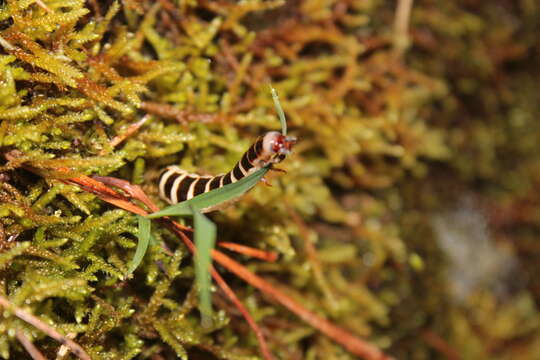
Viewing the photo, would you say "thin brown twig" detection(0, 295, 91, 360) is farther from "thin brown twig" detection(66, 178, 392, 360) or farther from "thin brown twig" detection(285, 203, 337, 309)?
"thin brown twig" detection(285, 203, 337, 309)

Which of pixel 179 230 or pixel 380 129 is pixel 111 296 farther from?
pixel 380 129

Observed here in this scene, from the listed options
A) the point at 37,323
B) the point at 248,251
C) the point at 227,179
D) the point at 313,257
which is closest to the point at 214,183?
the point at 227,179

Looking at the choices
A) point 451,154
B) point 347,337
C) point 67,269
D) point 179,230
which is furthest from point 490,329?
point 67,269

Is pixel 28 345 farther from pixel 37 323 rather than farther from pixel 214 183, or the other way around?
pixel 214 183

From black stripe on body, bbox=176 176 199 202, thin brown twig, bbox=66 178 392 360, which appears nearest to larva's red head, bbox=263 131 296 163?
black stripe on body, bbox=176 176 199 202

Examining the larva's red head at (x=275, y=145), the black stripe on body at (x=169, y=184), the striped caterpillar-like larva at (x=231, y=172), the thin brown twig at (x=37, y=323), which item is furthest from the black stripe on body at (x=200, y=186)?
the thin brown twig at (x=37, y=323)

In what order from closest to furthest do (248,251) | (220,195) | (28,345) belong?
1. (28,345)
2. (220,195)
3. (248,251)
